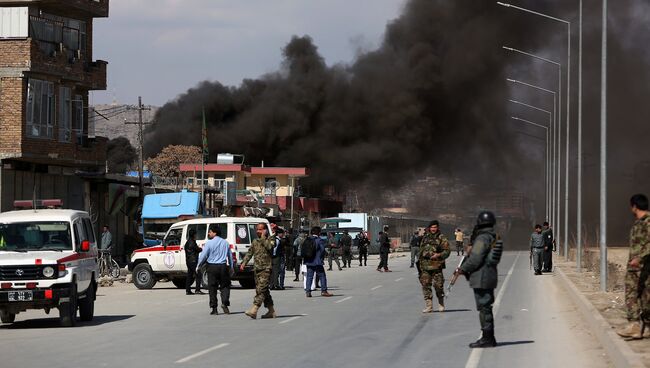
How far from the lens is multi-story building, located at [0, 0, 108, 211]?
40062 millimetres

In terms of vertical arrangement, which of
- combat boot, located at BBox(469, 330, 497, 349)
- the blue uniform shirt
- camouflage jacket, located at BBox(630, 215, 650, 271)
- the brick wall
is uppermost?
the brick wall

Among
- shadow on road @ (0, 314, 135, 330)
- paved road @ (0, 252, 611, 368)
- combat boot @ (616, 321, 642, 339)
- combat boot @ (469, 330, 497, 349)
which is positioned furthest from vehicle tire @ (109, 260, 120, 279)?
combat boot @ (616, 321, 642, 339)

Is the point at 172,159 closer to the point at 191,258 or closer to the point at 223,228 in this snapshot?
the point at 223,228

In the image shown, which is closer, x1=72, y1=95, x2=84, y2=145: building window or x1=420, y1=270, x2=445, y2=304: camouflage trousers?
x1=420, y1=270, x2=445, y2=304: camouflage trousers

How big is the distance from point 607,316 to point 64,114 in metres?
30.2

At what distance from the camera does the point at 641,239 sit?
1355 centimetres

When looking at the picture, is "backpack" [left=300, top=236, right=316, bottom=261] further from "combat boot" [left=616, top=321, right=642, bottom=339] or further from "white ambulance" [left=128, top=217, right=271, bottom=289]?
"combat boot" [left=616, top=321, right=642, bottom=339]

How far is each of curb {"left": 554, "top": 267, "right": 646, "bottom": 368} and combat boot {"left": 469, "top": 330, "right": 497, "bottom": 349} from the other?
1.44 m

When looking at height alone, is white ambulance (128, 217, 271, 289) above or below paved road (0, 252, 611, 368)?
above

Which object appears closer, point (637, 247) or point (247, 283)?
point (637, 247)

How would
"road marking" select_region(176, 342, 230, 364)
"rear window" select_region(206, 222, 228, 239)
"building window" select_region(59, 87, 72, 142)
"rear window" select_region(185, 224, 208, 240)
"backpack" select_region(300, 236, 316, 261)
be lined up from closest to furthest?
"road marking" select_region(176, 342, 230, 364)
"backpack" select_region(300, 236, 316, 261)
"rear window" select_region(206, 222, 228, 239)
"rear window" select_region(185, 224, 208, 240)
"building window" select_region(59, 87, 72, 142)

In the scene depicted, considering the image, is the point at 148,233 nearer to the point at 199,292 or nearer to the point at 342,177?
the point at 199,292

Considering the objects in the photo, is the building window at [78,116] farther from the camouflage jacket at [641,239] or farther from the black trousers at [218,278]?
the camouflage jacket at [641,239]

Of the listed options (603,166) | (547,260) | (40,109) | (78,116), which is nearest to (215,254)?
(603,166)
